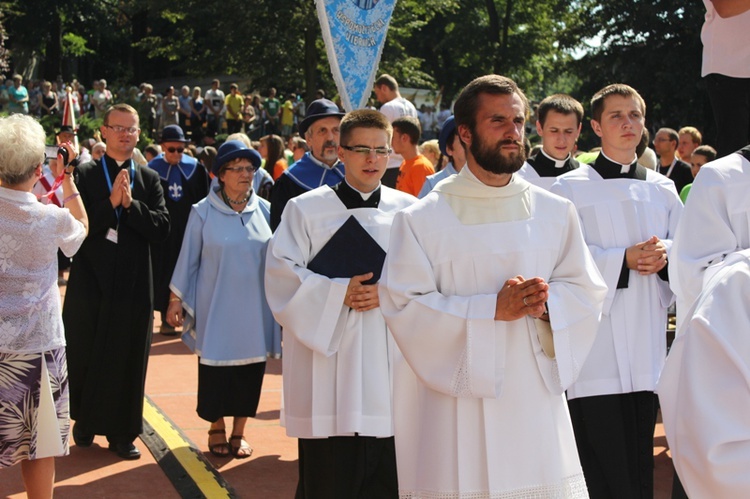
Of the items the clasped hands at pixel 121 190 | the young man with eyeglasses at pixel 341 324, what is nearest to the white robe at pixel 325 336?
the young man with eyeglasses at pixel 341 324

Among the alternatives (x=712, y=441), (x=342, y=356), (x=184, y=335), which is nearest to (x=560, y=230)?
(x=342, y=356)

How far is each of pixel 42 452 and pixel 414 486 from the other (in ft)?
7.60

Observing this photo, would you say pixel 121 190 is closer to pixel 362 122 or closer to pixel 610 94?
pixel 362 122

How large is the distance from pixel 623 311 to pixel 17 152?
3.30 metres

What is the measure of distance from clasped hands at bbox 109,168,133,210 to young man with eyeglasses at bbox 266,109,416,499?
1.89 meters

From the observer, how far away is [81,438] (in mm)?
7461

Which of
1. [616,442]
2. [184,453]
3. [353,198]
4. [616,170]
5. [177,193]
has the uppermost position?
[616,170]

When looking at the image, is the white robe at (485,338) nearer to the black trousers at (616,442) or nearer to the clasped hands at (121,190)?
the black trousers at (616,442)

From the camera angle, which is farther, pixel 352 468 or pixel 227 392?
pixel 227 392

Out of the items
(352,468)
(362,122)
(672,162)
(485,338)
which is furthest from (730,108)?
(672,162)

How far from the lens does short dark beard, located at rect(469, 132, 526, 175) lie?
13.4 feet

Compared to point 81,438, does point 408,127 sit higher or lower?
higher

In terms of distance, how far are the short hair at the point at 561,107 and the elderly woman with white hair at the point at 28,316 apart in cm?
289

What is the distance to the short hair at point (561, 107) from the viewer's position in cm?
644
